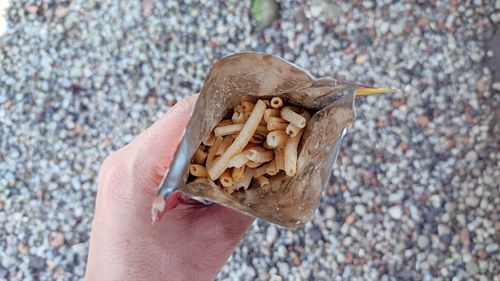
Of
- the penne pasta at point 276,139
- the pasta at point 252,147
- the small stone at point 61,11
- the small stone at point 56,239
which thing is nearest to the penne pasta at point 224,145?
the pasta at point 252,147

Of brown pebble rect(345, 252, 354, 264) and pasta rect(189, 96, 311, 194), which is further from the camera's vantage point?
brown pebble rect(345, 252, 354, 264)

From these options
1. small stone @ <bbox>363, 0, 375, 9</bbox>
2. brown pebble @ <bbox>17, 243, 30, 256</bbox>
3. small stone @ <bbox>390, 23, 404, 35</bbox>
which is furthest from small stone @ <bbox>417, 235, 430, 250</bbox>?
brown pebble @ <bbox>17, 243, 30, 256</bbox>

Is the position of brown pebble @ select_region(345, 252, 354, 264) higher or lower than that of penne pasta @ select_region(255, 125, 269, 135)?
lower

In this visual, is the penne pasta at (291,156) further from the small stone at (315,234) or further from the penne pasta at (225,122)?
the small stone at (315,234)

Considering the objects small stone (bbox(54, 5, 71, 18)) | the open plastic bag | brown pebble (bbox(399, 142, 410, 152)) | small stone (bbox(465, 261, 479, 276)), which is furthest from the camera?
small stone (bbox(54, 5, 71, 18))

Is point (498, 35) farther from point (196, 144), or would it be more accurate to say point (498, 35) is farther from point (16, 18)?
point (16, 18)

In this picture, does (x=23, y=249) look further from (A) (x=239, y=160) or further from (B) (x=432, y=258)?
(B) (x=432, y=258)

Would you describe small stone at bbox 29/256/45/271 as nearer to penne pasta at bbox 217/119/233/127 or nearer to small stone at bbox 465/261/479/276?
penne pasta at bbox 217/119/233/127

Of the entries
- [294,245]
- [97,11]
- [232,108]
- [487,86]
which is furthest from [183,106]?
[487,86]
